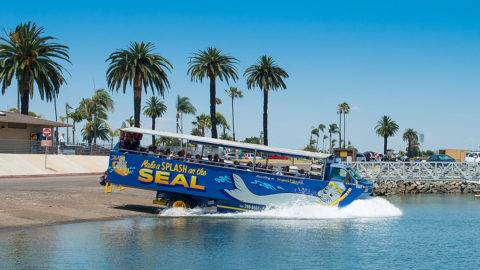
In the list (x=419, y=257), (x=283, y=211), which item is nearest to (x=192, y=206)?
(x=283, y=211)

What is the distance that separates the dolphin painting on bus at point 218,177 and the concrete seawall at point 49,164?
19162 millimetres

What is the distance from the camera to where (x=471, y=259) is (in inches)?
634

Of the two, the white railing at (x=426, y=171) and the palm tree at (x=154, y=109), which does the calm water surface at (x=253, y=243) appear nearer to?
the white railing at (x=426, y=171)

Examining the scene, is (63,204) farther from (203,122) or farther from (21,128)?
(203,122)

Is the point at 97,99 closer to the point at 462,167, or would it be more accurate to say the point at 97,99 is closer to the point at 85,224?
the point at 462,167

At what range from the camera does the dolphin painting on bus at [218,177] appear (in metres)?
21.9

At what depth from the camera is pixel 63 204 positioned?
23.1 m

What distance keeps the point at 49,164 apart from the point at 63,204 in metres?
21.5

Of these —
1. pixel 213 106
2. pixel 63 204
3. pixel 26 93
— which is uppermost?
pixel 26 93

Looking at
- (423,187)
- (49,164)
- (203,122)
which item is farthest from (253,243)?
(203,122)

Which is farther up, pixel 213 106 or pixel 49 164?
pixel 213 106

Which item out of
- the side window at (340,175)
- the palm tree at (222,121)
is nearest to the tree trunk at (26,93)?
the side window at (340,175)

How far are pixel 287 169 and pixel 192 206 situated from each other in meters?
4.46

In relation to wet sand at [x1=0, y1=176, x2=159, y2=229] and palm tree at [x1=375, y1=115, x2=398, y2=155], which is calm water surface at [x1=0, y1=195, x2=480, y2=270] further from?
palm tree at [x1=375, y1=115, x2=398, y2=155]
